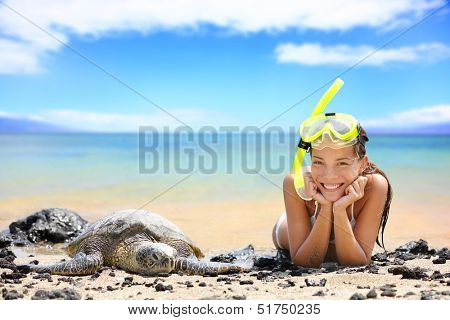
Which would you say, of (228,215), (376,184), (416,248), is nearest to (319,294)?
(376,184)

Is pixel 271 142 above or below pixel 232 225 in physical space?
above

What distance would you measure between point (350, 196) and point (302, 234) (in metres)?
0.76

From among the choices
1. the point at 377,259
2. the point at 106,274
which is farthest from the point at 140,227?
the point at 377,259

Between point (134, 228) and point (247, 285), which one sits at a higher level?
point (134, 228)

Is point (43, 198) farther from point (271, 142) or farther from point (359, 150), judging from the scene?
point (271, 142)

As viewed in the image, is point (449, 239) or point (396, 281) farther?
point (449, 239)

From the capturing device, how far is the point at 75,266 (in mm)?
6652

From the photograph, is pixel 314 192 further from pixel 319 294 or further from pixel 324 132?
pixel 319 294

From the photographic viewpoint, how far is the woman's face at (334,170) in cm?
620

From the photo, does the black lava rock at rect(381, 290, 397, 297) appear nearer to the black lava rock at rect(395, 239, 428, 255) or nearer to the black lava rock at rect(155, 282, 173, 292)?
the black lava rock at rect(155, 282, 173, 292)

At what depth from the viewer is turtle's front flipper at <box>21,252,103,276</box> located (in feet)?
21.7

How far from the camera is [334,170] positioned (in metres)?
6.21

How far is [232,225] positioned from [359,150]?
A: 19.2 ft

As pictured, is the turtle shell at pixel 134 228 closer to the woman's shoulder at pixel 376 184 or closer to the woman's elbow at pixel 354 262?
the woman's elbow at pixel 354 262
